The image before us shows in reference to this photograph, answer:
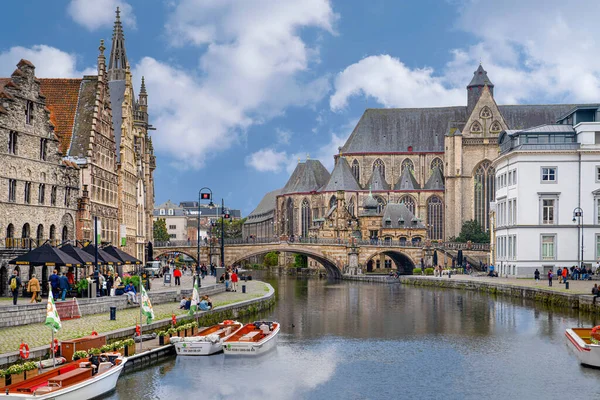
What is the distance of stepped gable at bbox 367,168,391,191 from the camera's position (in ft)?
517

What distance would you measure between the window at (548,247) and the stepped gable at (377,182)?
252 ft

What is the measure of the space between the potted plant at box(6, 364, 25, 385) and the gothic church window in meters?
132

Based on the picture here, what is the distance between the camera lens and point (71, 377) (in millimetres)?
27766

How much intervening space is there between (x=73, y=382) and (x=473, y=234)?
118106mm

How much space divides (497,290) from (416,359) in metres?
34.8

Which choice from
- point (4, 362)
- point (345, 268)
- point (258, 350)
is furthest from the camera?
point (345, 268)

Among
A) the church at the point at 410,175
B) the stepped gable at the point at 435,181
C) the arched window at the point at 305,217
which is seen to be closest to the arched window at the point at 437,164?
the church at the point at 410,175

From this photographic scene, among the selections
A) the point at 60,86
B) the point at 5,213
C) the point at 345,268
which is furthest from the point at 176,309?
the point at 345,268

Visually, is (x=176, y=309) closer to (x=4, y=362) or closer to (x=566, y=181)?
(x=4, y=362)

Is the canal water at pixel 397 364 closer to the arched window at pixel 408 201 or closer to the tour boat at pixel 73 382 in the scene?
the tour boat at pixel 73 382

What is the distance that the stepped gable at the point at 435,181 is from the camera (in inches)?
6117

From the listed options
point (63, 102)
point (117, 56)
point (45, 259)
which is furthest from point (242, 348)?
point (117, 56)

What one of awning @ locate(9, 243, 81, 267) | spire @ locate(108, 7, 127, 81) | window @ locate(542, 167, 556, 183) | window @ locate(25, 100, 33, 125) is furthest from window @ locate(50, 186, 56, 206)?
spire @ locate(108, 7, 127, 81)

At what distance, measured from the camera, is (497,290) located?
2869 inches
